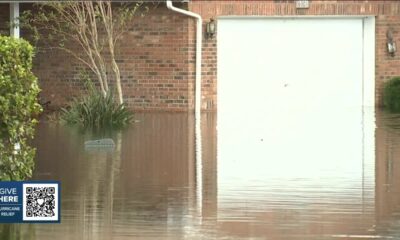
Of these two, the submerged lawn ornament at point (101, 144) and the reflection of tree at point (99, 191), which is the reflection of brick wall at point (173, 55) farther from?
the submerged lawn ornament at point (101, 144)

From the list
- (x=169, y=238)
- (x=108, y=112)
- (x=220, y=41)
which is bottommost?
(x=169, y=238)

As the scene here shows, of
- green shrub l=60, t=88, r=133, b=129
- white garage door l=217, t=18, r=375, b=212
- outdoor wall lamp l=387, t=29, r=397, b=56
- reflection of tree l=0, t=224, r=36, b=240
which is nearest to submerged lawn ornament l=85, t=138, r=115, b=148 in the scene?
green shrub l=60, t=88, r=133, b=129

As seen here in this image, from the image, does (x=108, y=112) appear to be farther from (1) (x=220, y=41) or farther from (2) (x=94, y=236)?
(2) (x=94, y=236)

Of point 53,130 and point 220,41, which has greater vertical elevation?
point 220,41

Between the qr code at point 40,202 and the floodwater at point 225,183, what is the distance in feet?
1.66

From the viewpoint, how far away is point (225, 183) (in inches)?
405

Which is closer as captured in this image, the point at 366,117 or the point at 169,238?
the point at 169,238

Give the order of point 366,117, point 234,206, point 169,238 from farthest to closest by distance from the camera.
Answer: point 366,117, point 234,206, point 169,238

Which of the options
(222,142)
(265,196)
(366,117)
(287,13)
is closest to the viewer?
(265,196)

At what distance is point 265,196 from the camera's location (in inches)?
370

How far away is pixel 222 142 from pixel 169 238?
714cm

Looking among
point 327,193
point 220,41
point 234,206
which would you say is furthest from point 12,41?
point 220,41

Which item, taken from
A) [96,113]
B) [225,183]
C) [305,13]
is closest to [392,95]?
[305,13]

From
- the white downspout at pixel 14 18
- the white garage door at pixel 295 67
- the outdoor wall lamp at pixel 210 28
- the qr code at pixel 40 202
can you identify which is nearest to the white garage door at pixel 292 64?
the white garage door at pixel 295 67
